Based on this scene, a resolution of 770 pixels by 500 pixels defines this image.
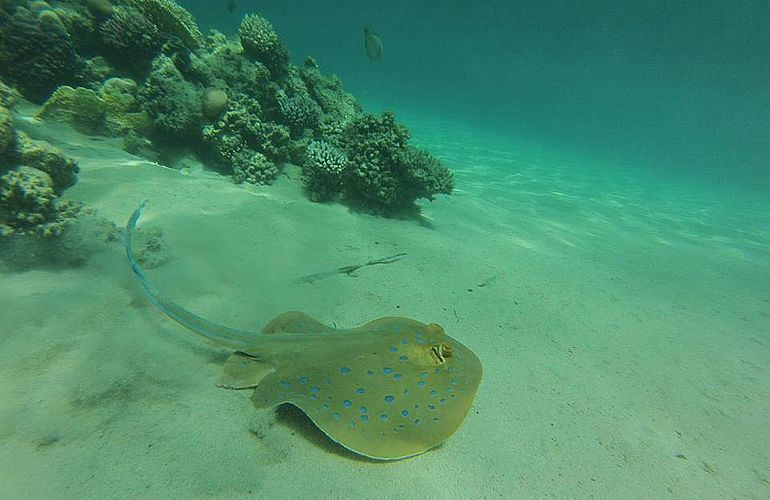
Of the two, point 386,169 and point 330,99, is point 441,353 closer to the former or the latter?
point 386,169

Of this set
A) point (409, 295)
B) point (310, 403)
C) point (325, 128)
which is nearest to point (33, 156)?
point (310, 403)

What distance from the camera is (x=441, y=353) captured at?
8.61 ft

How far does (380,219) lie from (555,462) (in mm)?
4594

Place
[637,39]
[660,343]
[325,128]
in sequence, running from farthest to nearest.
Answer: [637,39] < [325,128] < [660,343]

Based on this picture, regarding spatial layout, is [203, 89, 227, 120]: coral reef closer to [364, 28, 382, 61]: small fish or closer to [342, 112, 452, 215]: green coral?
[342, 112, 452, 215]: green coral

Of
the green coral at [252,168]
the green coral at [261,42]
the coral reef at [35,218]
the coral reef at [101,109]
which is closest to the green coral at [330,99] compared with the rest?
the green coral at [261,42]

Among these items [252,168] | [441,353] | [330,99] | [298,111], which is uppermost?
[330,99]

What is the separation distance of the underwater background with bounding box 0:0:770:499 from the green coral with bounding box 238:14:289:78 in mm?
134

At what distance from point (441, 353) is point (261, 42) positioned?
25.7 ft

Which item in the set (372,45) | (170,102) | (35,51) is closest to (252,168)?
(170,102)

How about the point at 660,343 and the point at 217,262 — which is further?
the point at 660,343

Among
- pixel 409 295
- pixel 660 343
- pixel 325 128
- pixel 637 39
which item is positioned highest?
pixel 637 39

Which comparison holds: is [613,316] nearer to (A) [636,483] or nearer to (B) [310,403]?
(A) [636,483]

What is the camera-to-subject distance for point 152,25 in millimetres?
6551
